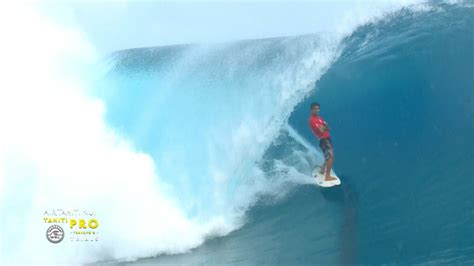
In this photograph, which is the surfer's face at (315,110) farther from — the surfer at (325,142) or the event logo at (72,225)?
the event logo at (72,225)

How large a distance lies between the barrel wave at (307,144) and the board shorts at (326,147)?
0.16 ft

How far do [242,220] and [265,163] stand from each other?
41 centimetres

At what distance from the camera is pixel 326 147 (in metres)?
3.38

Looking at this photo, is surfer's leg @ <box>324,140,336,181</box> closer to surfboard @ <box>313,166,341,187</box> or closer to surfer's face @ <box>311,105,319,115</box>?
surfboard @ <box>313,166,341,187</box>

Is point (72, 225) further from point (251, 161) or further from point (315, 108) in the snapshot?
point (315, 108)

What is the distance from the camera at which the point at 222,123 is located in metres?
3.50

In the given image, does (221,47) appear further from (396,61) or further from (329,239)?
(329,239)

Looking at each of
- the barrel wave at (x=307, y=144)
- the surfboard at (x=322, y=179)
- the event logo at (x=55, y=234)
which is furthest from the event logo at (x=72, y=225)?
the surfboard at (x=322, y=179)

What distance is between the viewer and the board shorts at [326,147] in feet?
11.0

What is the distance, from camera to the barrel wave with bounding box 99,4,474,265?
3.34 metres

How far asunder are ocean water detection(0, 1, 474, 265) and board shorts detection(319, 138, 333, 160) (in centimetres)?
5

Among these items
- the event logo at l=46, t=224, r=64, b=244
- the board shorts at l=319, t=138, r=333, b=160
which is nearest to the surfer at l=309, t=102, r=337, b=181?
the board shorts at l=319, t=138, r=333, b=160

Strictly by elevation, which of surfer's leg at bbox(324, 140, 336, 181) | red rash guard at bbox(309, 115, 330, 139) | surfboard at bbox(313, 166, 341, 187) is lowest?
surfboard at bbox(313, 166, 341, 187)

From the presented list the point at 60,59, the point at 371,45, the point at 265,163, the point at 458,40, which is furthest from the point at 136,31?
the point at 458,40
